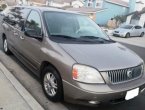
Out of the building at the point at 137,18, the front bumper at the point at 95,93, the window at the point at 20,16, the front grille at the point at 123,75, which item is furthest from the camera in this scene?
the building at the point at 137,18

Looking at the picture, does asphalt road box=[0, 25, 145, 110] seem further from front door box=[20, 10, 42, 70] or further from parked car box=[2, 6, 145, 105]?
front door box=[20, 10, 42, 70]

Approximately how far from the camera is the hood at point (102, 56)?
3588 mm

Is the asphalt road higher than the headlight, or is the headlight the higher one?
the headlight

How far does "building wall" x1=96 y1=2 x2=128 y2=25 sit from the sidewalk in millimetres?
35558

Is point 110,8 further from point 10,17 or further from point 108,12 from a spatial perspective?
point 10,17

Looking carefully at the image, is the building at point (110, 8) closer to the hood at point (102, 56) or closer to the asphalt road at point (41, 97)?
the asphalt road at point (41, 97)

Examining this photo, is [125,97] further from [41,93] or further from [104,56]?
[41,93]

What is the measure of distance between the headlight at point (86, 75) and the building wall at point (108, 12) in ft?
119

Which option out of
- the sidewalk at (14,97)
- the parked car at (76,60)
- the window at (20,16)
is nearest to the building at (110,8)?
the window at (20,16)

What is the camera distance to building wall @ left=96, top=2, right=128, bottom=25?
130 feet

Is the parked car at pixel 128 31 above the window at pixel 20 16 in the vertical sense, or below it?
below

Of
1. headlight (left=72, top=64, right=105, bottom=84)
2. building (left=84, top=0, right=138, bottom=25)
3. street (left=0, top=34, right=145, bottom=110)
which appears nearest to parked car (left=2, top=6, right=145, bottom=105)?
headlight (left=72, top=64, right=105, bottom=84)

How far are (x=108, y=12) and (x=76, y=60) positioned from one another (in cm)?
3858

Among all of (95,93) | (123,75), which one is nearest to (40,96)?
(95,93)
